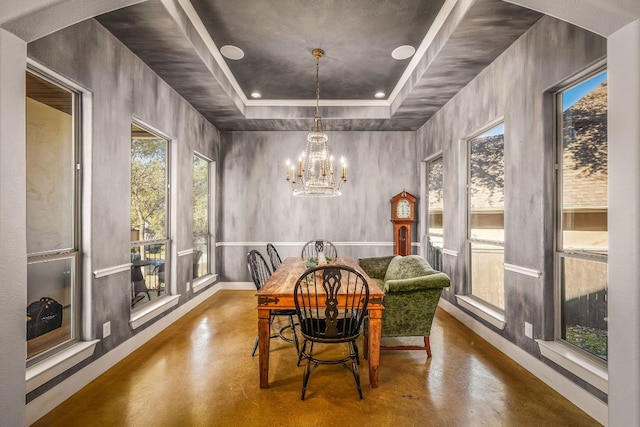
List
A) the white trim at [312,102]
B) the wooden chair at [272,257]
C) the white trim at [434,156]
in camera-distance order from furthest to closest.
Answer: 1. the white trim at [312,102]
2. the white trim at [434,156]
3. the wooden chair at [272,257]

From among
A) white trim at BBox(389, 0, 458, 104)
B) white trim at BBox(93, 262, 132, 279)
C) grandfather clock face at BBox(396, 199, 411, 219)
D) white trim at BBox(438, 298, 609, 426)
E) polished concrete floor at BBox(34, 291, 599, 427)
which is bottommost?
polished concrete floor at BBox(34, 291, 599, 427)

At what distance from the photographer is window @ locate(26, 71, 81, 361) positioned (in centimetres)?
219

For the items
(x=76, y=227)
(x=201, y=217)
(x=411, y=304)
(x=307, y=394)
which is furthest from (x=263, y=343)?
(x=201, y=217)

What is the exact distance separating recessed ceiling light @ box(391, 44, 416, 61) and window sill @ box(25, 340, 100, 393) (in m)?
3.89

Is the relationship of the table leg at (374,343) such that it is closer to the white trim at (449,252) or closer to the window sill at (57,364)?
the window sill at (57,364)

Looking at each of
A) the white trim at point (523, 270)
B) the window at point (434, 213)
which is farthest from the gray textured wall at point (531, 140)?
the window at point (434, 213)

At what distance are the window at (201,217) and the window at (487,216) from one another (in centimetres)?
378

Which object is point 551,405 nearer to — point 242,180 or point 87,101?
point 87,101

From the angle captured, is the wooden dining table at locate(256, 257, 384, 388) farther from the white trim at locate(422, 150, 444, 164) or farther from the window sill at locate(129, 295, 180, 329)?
the white trim at locate(422, 150, 444, 164)

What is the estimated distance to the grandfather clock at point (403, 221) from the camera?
Answer: 18.4ft

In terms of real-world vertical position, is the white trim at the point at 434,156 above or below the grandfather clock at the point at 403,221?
above

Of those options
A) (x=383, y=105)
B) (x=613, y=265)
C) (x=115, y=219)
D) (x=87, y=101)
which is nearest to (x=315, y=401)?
(x=613, y=265)

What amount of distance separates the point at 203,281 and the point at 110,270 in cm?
235

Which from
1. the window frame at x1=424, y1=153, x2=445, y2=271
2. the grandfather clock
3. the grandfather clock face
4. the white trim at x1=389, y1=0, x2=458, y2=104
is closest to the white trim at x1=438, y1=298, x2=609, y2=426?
the window frame at x1=424, y1=153, x2=445, y2=271
